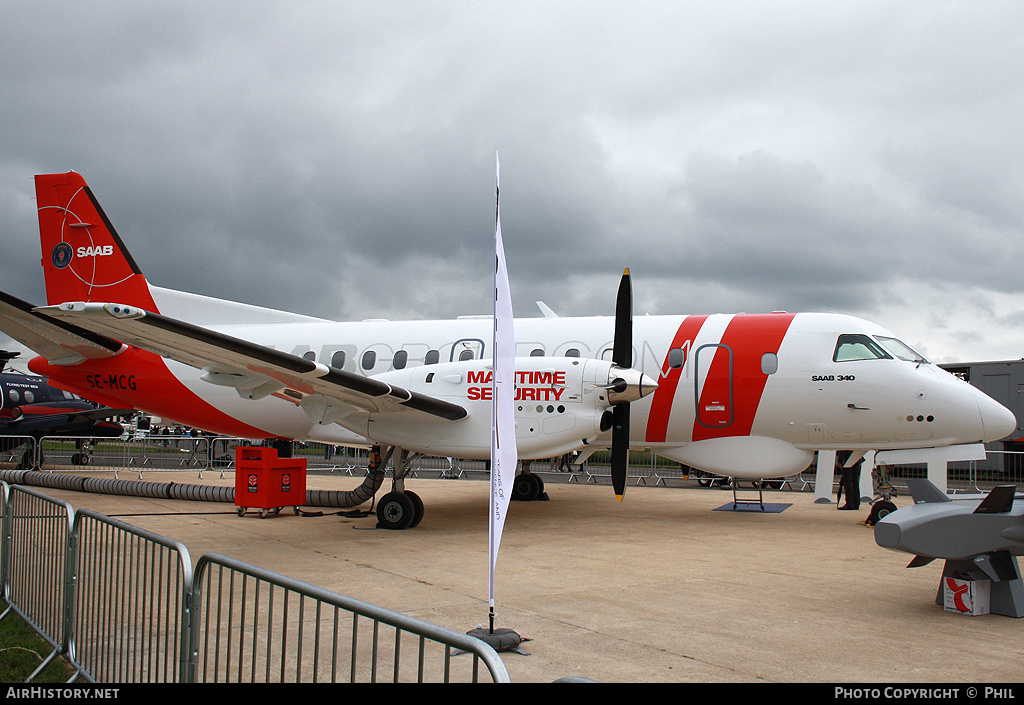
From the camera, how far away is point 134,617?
4457mm

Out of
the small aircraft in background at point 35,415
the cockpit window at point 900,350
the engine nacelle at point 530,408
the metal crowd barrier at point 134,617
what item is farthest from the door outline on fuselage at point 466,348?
the small aircraft in background at point 35,415

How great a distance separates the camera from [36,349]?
11.4 m

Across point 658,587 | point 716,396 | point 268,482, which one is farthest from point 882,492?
point 268,482

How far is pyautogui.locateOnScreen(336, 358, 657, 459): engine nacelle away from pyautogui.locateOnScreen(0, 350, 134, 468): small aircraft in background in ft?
58.8

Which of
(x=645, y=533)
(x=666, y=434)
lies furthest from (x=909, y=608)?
(x=666, y=434)

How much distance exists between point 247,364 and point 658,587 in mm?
5286

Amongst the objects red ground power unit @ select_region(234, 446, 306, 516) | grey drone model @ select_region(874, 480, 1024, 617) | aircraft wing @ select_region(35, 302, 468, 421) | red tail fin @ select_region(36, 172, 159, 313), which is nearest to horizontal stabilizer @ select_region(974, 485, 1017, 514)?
grey drone model @ select_region(874, 480, 1024, 617)

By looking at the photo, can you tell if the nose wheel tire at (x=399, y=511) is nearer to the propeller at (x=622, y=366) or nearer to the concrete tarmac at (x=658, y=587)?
the concrete tarmac at (x=658, y=587)

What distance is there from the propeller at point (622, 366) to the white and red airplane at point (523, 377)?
0.07 ft

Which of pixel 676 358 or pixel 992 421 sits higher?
pixel 676 358

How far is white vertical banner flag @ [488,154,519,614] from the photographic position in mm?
4914

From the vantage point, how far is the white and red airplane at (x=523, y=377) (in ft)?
32.2

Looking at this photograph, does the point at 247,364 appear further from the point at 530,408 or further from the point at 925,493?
the point at 925,493
